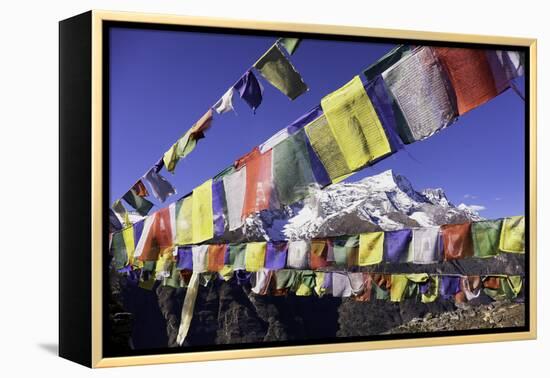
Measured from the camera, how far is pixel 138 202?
23.7ft

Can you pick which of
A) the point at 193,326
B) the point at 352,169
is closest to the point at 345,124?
the point at 352,169

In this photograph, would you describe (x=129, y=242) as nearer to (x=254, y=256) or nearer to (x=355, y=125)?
(x=254, y=256)

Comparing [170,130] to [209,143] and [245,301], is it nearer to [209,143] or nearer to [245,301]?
[209,143]

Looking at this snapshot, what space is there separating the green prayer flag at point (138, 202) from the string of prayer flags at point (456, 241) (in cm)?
195

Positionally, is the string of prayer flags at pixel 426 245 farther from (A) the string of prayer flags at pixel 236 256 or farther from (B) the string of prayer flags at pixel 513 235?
(A) the string of prayer flags at pixel 236 256

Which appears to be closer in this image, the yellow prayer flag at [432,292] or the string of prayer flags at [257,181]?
the string of prayer flags at [257,181]

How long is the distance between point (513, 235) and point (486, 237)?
207mm

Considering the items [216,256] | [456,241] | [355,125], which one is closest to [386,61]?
[355,125]

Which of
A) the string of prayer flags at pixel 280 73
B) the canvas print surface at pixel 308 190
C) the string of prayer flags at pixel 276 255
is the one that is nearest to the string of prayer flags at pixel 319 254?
the canvas print surface at pixel 308 190

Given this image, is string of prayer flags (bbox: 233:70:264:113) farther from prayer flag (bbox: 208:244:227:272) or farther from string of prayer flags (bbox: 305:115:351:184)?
prayer flag (bbox: 208:244:227:272)

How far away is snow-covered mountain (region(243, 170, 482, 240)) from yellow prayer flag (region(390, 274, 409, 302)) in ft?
1.01

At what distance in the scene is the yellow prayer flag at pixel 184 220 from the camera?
7371mm

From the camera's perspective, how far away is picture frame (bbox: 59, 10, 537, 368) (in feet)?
23.1

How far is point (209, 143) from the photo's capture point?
7414 millimetres
